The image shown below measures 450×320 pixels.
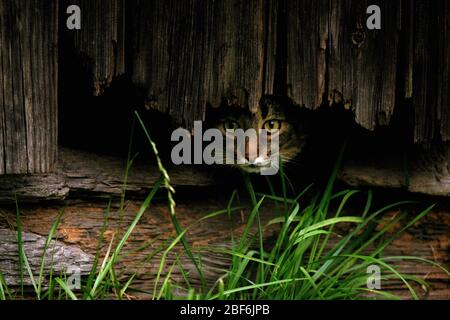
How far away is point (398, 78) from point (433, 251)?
3.12 feet

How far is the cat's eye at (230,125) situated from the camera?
339 cm

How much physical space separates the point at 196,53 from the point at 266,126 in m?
0.50

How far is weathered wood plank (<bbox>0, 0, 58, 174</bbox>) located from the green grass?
306mm

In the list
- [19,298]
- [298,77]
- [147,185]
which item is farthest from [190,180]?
[19,298]

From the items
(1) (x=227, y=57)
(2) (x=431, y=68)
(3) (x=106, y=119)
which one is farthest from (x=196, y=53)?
(2) (x=431, y=68)

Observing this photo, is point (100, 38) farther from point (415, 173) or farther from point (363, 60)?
point (415, 173)

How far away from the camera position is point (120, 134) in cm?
357

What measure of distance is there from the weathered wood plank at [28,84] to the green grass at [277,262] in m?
0.31

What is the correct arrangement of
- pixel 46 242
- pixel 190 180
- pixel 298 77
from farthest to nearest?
pixel 190 180 → pixel 298 77 → pixel 46 242

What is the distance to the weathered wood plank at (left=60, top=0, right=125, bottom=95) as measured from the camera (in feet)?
10.3

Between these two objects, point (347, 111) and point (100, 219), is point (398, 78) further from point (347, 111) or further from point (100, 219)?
point (100, 219)

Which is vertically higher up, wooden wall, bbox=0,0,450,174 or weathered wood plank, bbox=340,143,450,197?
wooden wall, bbox=0,0,450,174

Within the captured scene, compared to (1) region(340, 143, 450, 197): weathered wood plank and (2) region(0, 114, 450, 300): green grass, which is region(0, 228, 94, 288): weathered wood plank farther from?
(1) region(340, 143, 450, 197): weathered wood plank

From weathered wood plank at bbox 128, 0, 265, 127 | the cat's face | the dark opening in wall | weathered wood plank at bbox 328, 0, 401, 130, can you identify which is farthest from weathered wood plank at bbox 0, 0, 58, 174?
weathered wood plank at bbox 328, 0, 401, 130
